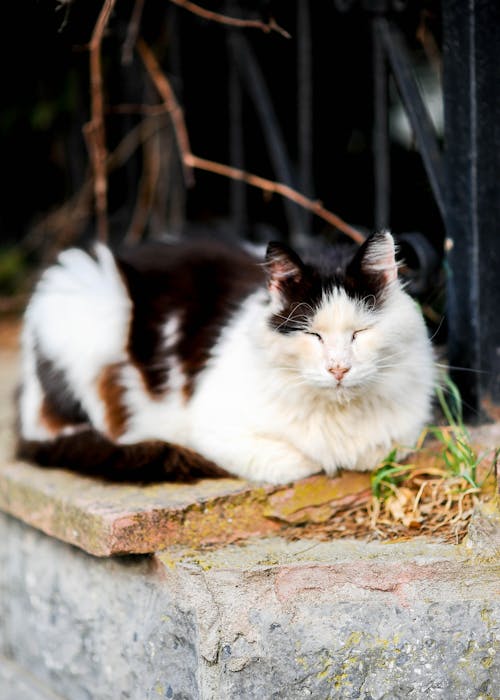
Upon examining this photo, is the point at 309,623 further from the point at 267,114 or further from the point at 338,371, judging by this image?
the point at 267,114

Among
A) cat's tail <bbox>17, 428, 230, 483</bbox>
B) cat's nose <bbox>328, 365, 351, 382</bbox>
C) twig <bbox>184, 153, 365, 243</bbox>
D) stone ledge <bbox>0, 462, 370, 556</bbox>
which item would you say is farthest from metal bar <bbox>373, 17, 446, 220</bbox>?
cat's tail <bbox>17, 428, 230, 483</bbox>

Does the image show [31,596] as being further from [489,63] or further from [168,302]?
[489,63]

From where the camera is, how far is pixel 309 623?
1647mm

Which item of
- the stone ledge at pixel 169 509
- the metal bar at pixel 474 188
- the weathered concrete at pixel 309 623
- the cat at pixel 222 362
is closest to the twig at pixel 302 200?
the cat at pixel 222 362

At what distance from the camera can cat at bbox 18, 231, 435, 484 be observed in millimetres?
1903

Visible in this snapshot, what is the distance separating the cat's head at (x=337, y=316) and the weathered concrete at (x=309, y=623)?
1.21ft

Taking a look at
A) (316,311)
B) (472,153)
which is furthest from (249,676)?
(472,153)

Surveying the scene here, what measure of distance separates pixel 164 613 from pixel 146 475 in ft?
1.37

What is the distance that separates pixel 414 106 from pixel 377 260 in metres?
0.60

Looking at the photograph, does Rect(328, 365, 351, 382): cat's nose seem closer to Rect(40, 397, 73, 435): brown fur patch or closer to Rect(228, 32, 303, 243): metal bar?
Rect(40, 397, 73, 435): brown fur patch

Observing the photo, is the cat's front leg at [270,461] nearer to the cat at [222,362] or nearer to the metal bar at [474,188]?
the cat at [222,362]

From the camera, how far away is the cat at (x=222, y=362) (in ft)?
6.24

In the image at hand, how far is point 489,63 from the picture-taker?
2078mm

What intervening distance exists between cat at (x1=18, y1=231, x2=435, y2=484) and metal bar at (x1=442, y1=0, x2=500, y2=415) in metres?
0.16
